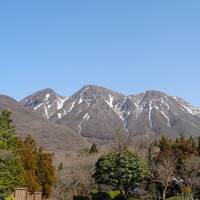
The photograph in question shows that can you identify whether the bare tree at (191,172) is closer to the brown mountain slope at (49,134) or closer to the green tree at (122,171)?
the green tree at (122,171)

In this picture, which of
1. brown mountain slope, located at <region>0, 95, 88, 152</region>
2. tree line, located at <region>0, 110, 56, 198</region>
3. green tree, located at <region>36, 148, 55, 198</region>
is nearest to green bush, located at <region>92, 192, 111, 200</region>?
tree line, located at <region>0, 110, 56, 198</region>

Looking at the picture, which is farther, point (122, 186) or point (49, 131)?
point (49, 131)

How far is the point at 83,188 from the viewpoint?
159 feet

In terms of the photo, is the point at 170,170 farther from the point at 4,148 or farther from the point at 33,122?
the point at 33,122

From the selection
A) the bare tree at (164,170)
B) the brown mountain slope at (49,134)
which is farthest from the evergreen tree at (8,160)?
the brown mountain slope at (49,134)

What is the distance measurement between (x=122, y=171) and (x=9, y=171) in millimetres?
11798

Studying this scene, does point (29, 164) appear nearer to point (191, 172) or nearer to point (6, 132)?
point (6, 132)

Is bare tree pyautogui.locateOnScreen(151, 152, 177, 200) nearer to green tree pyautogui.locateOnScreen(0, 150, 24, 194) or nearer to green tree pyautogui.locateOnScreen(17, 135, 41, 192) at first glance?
green tree pyautogui.locateOnScreen(17, 135, 41, 192)

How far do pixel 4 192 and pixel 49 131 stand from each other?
148 m

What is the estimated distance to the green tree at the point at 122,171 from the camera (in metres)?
37.0

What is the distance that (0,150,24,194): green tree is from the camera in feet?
86.6

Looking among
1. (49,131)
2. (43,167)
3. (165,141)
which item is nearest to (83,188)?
(165,141)

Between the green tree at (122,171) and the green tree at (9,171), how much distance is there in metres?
11.1

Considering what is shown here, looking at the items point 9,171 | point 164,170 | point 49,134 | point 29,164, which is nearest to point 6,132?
point 9,171
